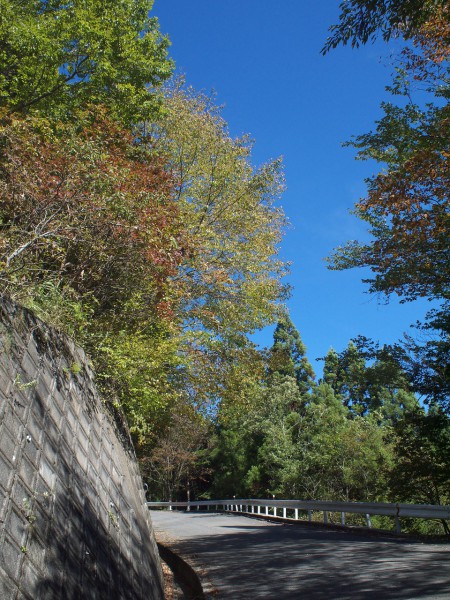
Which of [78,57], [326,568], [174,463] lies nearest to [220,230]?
[78,57]

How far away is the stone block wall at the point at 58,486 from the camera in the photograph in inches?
147

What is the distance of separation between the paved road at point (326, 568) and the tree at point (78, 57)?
40.8ft

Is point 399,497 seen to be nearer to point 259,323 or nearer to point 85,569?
point 259,323

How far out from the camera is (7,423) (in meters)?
4.14

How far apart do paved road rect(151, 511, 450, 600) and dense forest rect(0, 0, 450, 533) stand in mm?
3150

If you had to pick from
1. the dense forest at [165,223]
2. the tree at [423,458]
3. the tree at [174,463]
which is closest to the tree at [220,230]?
the dense forest at [165,223]

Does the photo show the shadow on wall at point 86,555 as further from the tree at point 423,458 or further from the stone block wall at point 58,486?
the tree at point 423,458

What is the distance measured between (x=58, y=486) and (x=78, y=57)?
46.6 ft

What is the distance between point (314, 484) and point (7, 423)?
36.9 meters

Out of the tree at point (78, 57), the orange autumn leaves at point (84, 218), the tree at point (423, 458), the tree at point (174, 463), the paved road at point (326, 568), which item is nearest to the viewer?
the paved road at point (326, 568)

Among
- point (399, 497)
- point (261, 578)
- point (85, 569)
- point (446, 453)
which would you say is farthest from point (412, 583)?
point (399, 497)

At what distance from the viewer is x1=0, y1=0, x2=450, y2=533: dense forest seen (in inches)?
371

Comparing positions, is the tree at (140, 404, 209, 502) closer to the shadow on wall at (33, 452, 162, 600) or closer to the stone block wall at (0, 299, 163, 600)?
the stone block wall at (0, 299, 163, 600)

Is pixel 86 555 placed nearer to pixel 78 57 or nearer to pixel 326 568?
pixel 326 568
